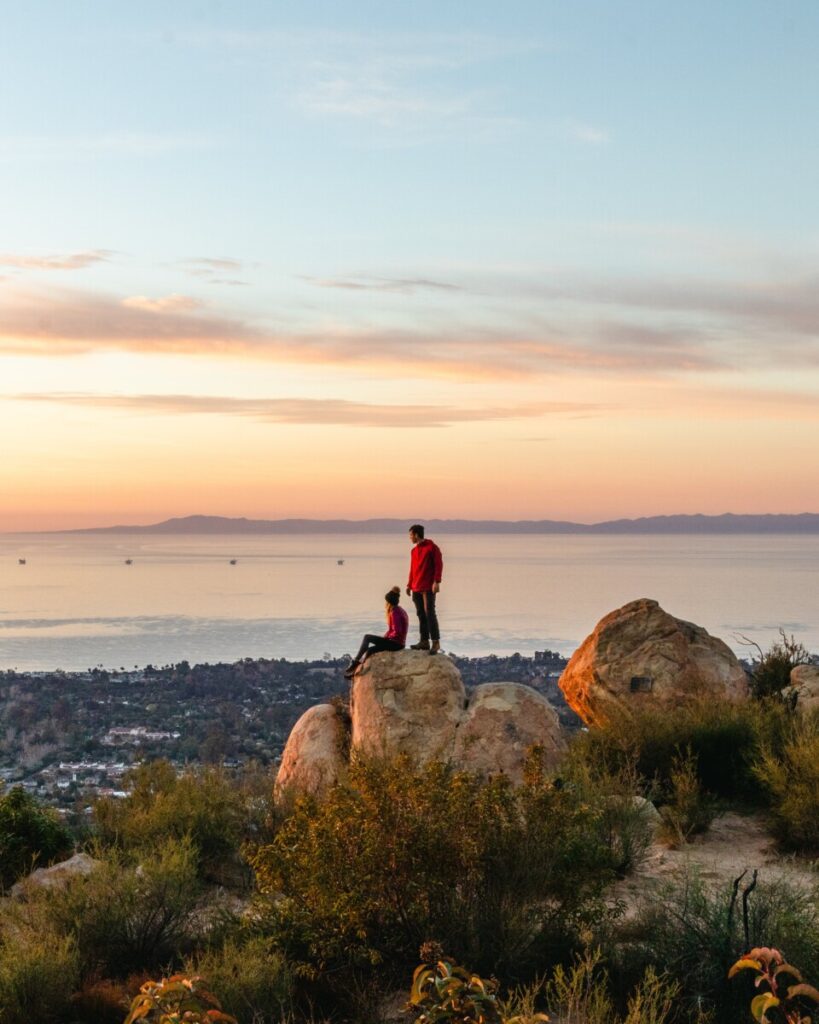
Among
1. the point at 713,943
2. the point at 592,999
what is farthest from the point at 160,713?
the point at 713,943

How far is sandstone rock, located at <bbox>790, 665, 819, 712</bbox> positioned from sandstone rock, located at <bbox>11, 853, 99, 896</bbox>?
1059 centimetres

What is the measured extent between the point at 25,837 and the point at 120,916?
4472mm

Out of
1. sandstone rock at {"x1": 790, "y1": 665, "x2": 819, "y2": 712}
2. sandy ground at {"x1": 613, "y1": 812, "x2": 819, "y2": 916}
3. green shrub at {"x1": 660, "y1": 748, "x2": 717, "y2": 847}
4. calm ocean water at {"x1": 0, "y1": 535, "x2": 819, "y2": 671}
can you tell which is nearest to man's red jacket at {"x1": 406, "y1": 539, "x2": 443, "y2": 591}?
green shrub at {"x1": 660, "y1": 748, "x2": 717, "y2": 847}

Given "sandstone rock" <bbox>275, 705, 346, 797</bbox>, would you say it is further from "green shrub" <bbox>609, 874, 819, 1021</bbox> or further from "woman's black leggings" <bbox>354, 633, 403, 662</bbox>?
"green shrub" <bbox>609, 874, 819, 1021</bbox>

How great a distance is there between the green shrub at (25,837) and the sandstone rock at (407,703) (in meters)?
3.95

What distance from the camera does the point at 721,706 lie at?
1703 cm

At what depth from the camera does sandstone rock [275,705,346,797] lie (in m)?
15.6

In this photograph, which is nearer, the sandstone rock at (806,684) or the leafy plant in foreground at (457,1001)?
the leafy plant in foreground at (457,1001)

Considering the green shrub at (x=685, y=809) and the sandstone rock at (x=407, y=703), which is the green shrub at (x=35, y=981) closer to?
the sandstone rock at (x=407, y=703)

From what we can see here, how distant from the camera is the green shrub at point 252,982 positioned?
7.65 m

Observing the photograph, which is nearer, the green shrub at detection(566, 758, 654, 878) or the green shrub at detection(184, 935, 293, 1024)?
the green shrub at detection(184, 935, 293, 1024)

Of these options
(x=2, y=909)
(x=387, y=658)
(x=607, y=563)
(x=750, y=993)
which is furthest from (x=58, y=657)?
(x=607, y=563)

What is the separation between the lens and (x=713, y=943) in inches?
319

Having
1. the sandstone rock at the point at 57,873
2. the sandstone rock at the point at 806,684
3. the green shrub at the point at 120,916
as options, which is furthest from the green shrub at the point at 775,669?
the green shrub at the point at 120,916
